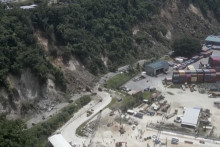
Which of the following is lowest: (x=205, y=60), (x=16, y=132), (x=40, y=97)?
(x=205, y=60)

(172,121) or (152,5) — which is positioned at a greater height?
Result: (152,5)

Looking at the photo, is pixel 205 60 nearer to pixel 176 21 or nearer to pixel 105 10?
pixel 176 21

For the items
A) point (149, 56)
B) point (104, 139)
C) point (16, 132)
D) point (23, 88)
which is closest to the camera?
point (16, 132)

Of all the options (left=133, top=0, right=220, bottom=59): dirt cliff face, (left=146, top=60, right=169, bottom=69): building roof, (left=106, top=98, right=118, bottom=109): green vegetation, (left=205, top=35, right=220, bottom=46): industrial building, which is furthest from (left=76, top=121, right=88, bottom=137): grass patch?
(left=205, top=35, right=220, bottom=46): industrial building

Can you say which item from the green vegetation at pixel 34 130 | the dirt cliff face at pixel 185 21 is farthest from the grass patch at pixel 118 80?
the dirt cliff face at pixel 185 21

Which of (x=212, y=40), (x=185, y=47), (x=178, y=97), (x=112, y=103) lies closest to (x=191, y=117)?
(x=178, y=97)

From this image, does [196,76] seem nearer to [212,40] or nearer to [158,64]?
[158,64]

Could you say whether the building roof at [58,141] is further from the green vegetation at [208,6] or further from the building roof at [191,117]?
the green vegetation at [208,6]

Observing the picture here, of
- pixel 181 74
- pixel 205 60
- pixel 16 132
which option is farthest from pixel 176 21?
pixel 16 132
